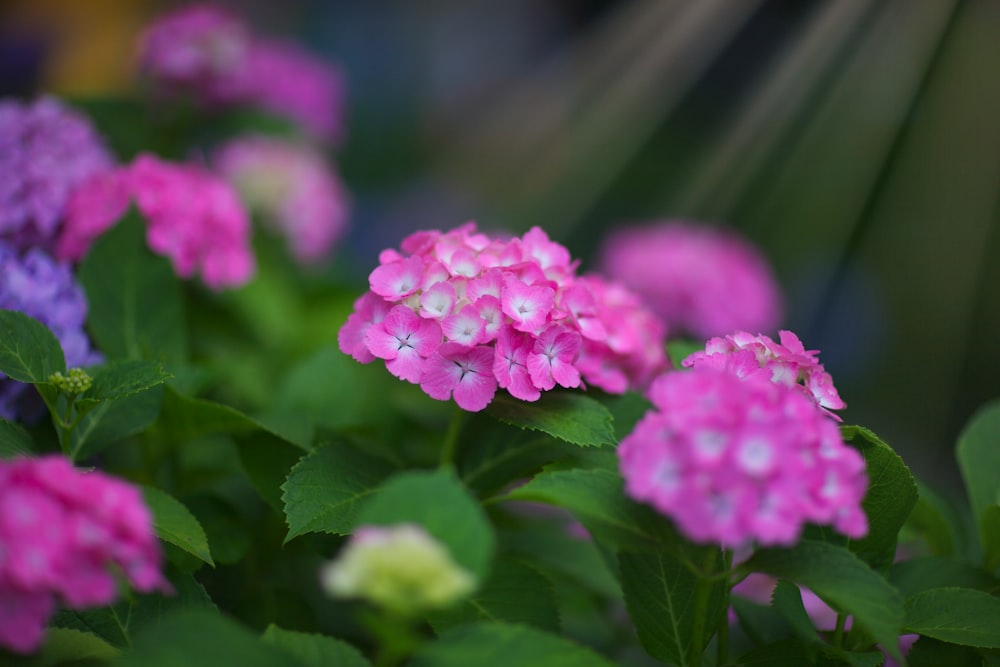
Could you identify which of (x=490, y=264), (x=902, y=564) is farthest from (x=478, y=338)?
(x=902, y=564)

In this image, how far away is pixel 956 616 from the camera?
612mm

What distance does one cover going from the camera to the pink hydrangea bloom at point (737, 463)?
1.52 ft

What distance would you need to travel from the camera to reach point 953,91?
1.45 m

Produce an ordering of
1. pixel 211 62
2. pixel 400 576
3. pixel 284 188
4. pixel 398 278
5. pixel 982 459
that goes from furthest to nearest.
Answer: pixel 284 188 → pixel 211 62 → pixel 982 459 → pixel 398 278 → pixel 400 576

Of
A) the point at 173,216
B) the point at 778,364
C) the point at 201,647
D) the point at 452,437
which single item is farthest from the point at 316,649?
the point at 173,216

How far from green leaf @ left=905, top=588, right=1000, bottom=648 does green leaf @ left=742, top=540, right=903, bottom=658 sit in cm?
8

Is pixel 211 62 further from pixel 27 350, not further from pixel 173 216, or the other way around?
pixel 27 350

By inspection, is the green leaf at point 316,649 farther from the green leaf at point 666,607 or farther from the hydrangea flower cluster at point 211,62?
the hydrangea flower cluster at point 211,62

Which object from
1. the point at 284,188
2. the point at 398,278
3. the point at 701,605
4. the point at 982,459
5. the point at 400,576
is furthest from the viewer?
the point at 284,188

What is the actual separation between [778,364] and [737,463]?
174 millimetres

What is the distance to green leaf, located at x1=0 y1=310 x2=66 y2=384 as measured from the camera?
2.11 feet

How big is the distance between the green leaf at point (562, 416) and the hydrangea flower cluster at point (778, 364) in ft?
0.26

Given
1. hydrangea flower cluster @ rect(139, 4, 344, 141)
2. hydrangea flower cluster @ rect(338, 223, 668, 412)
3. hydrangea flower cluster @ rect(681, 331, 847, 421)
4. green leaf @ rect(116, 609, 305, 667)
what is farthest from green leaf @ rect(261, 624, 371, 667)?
hydrangea flower cluster @ rect(139, 4, 344, 141)

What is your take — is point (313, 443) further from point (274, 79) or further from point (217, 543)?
point (274, 79)
